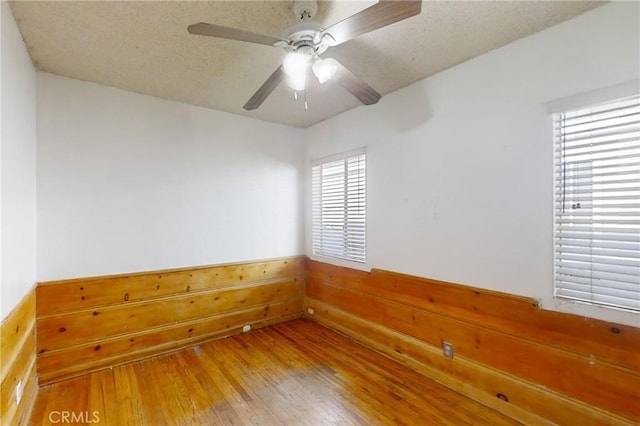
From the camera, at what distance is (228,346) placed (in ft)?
10.2

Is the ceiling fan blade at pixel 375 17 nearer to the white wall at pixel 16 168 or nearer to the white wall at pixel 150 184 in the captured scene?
the white wall at pixel 16 168

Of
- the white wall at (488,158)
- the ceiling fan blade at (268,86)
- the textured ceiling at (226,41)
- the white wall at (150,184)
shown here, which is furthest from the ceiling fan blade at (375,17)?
the white wall at (150,184)

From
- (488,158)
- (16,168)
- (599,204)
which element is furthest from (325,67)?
(16,168)

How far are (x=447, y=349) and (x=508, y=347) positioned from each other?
0.48 metres

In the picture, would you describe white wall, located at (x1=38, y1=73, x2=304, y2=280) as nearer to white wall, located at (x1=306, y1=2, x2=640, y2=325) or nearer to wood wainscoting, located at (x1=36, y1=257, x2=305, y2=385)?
wood wainscoting, located at (x1=36, y1=257, x2=305, y2=385)

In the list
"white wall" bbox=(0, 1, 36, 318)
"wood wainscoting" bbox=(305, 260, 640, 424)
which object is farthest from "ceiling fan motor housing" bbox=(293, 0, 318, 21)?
"wood wainscoting" bbox=(305, 260, 640, 424)

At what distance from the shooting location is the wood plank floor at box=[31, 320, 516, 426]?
6.64 feet

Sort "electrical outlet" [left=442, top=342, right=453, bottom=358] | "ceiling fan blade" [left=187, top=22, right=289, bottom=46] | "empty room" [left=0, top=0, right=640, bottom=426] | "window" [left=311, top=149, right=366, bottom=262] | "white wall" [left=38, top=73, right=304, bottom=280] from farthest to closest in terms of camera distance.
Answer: "window" [left=311, top=149, right=366, bottom=262]
"white wall" [left=38, top=73, right=304, bottom=280]
"electrical outlet" [left=442, top=342, right=453, bottom=358]
"empty room" [left=0, top=0, right=640, bottom=426]
"ceiling fan blade" [left=187, top=22, right=289, bottom=46]

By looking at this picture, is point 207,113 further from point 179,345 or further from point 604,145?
point 604,145

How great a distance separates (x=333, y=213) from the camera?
143 inches

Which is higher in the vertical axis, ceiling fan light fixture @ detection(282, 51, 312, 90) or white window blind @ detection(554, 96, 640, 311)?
ceiling fan light fixture @ detection(282, 51, 312, 90)

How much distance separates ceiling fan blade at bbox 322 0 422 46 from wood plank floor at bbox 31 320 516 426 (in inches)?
94.7

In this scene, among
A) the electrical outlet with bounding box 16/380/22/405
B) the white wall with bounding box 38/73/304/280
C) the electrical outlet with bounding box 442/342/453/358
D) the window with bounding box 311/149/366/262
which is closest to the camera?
the electrical outlet with bounding box 16/380/22/405

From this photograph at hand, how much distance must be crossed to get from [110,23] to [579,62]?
114 inches
